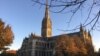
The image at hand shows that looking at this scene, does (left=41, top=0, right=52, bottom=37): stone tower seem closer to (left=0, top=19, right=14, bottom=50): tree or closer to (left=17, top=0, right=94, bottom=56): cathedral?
(left=17, top=0, right=94, bottom=56): cathedral

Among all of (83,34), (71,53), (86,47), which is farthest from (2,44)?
(83,34)

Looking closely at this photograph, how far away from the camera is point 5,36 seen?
136ft

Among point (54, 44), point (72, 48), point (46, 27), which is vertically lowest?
point (72, 48)

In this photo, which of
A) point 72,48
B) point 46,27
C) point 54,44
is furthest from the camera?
point 46,27

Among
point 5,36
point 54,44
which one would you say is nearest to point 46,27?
point 54,44

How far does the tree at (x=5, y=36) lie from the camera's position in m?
40.3

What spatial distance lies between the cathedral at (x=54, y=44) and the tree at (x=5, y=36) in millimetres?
11188

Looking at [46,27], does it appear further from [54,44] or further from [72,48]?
[72,48]

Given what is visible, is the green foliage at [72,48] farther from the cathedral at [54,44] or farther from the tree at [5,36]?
the tree at [5,36]

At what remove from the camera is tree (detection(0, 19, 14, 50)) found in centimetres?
4034

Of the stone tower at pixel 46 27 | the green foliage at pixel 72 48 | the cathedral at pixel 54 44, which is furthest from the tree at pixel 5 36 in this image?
the stone tower at pixel 46 27

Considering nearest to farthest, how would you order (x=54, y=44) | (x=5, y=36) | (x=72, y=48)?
(x=5, y=36) → (x=72, y=48) → (x=54, y=44)

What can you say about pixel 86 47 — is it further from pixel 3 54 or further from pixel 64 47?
pixel 3 54

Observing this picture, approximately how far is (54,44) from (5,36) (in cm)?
4296
